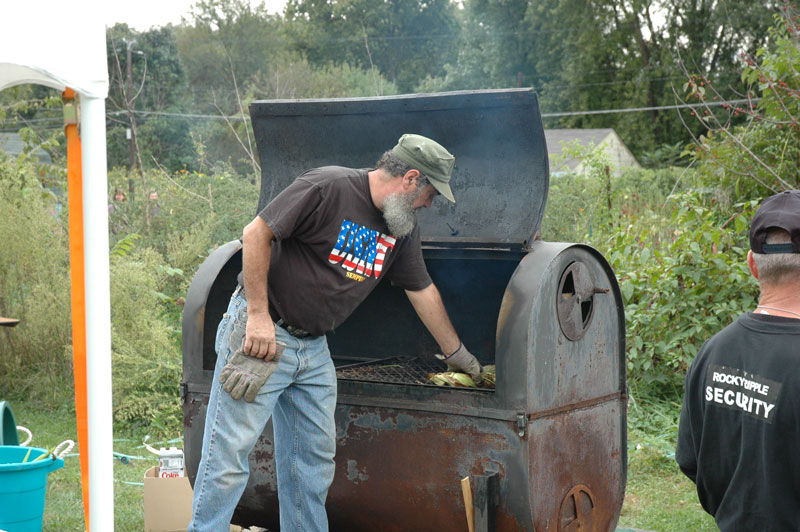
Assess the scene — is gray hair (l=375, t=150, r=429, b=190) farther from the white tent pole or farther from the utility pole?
the utility pole

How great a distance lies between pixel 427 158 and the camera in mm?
3166

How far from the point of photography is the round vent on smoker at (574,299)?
324 cm

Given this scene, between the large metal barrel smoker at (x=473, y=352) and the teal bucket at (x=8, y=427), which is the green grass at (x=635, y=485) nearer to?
the teal bucket at (x=8, y=427)

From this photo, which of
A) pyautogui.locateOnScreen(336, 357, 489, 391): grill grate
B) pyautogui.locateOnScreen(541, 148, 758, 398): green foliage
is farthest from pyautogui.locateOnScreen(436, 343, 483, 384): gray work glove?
pyautogui.locateOnScreen(541, 148, 758, 398): green foliage

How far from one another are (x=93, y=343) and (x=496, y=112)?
6.30ft

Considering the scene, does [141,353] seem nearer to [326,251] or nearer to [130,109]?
[326,251]

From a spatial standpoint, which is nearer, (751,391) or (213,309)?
(751,391)

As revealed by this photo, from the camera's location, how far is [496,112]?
3564 millimetres

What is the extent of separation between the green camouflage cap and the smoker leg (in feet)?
3.42

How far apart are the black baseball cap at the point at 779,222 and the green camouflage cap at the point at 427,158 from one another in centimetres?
128

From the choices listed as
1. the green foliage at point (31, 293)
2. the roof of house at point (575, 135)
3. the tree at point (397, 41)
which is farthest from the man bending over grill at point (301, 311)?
the tree at point (397, 41)

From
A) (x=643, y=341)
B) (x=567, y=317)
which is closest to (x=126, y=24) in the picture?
(x=643, y=341)

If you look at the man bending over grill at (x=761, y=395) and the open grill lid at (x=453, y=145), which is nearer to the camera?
the man bending over grill at (x=761, y=395)

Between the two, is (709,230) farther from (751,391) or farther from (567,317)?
(751,391)
